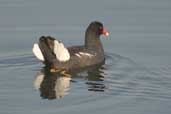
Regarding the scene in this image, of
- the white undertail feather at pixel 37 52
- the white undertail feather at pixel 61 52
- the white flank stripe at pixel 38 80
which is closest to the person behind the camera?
the white flank stripe at pixel 38 80

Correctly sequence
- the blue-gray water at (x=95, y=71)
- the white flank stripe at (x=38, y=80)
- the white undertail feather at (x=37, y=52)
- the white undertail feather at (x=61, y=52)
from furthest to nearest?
the white undertail feather at (x=37, y=52), the white undertail feather at (x=61, y=52), the white flank stripe at (x=38, y=80), the blue-gray water at (x=95, y=71)

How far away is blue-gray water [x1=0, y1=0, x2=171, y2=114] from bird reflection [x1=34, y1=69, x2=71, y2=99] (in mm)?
24

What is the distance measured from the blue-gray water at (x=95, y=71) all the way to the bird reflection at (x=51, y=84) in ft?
0.08

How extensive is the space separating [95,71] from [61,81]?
1.51 meters

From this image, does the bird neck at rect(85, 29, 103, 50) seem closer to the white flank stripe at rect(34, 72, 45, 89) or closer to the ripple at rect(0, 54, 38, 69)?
the ripple at rect(0, 54, 38, 69)

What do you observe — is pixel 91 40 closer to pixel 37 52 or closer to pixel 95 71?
pixel 95 71

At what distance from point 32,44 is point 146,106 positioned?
19.5 feet

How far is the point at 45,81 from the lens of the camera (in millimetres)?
16891

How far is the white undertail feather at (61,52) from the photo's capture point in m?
17.5

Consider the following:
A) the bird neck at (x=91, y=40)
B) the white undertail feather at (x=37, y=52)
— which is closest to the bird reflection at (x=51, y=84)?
the white undertail feather at (x=37, y=52)

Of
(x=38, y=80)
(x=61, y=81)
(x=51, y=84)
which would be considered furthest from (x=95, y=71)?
(x=38, y=80)

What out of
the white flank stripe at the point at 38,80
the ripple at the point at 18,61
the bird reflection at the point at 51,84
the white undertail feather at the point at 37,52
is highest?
the white undertail feather at the point at 37,52

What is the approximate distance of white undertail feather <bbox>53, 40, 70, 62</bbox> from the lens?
17469 mm

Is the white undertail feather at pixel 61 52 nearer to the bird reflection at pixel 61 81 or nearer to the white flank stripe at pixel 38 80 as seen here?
the bird reflection at pixel 61 81
